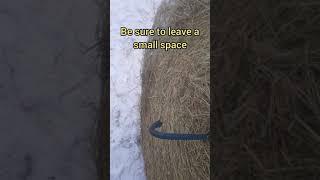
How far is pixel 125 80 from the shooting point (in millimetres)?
907

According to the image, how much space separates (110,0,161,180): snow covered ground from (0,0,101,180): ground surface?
0.05m

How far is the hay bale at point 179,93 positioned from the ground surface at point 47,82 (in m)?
0.13

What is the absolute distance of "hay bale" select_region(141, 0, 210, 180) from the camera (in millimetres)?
890

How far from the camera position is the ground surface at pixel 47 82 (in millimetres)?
917

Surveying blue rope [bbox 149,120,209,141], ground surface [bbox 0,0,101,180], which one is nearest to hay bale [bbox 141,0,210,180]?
blue rope [bbox 149,120,209,141]

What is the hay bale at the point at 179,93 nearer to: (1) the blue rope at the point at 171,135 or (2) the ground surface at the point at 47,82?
(1) the blue rope at the point at 171,135

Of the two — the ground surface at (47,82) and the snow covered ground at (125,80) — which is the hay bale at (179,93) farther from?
the ground surface at (47,82)

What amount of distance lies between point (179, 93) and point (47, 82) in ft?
0.98

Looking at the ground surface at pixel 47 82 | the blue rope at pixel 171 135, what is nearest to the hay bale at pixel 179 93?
the blue rope at pixel 171 135

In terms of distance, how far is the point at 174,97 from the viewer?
0.91m

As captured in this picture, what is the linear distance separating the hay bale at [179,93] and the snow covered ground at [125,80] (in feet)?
0.06

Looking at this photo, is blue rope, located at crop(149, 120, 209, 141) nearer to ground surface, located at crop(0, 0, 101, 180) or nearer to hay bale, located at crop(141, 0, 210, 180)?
hay bale, located at crop(141, 0, 210, 180)
